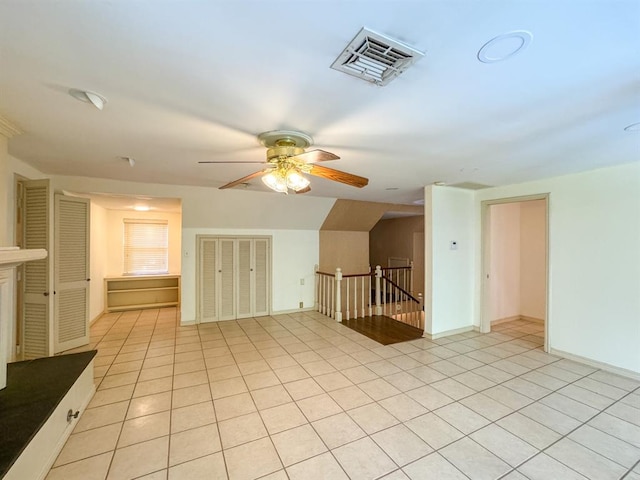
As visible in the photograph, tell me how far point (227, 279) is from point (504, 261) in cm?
536

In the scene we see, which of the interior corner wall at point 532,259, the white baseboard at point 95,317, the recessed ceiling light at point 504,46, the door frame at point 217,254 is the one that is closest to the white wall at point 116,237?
the white baseboard at point 95,317

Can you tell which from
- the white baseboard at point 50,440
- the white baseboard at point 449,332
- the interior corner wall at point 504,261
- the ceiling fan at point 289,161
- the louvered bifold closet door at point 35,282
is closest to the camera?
the white baseboard at point 50,440

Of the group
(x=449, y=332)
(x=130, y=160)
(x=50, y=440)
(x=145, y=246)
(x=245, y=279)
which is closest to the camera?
(x=50, y=440)

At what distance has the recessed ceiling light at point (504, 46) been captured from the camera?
1.21 metres

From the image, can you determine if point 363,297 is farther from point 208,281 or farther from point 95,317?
point 95,317

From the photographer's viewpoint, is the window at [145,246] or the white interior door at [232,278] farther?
the window at [145,246]

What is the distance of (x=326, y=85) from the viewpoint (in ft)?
5.21

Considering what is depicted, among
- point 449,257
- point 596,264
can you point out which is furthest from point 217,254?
point 596,264

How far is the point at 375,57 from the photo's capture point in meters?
1.32

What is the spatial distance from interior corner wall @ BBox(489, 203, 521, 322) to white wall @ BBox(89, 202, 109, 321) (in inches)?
286

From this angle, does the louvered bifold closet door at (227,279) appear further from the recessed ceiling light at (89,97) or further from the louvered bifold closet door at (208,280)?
the recessed ceiling light at (89,97)

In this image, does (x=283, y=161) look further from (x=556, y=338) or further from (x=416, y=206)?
(x=416, y=206)

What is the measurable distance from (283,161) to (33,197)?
3318 mm

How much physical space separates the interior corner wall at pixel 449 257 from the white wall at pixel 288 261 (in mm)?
2635
